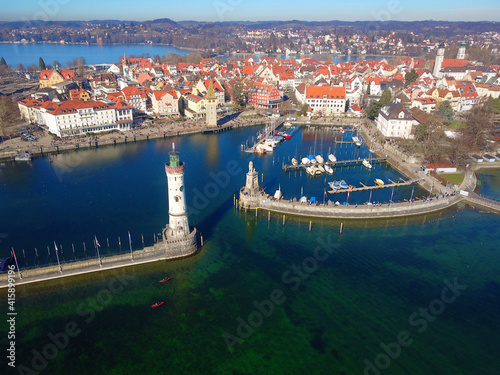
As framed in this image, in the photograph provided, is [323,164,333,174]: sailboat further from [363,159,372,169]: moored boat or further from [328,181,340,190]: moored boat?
[363,159,372,169]: moored boat

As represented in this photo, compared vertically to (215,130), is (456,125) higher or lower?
higher

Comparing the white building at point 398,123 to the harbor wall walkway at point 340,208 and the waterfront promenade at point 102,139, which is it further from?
the waterfront promenade at point 102,139

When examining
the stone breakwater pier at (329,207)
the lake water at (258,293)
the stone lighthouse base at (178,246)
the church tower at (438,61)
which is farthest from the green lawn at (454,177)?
the church tower at (438,61)

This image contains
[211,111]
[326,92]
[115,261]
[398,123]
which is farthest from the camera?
[326,92]

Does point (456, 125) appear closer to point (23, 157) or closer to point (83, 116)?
point (83, 116)

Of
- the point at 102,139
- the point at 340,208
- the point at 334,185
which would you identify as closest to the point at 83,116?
the point at 102,139

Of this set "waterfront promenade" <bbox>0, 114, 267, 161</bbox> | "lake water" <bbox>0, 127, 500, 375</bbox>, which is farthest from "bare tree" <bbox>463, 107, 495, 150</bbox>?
"waterfront promenade" <bbox>0, 114, 267, 161</bbox>
